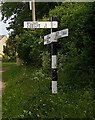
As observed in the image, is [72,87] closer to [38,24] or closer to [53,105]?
[53,105]

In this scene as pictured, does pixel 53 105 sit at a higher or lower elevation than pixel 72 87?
lower

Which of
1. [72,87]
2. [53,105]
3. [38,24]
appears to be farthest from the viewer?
[72,87]

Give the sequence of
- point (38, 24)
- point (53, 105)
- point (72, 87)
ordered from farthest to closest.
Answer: point (72, 87)
point (38, 24)
point (53, 105)

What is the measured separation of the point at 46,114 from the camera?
765cm

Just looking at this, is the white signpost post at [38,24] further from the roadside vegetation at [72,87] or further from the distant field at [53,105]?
the distant field at [53,105]

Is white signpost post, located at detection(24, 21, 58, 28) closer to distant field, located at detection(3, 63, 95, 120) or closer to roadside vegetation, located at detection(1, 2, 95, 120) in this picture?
roadside vegetation, located at detection(1, 2, 95, 120)

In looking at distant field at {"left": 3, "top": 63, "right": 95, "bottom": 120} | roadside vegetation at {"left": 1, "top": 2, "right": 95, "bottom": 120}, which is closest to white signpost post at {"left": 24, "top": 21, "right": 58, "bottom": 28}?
roadside vegetation at {"left": 1, "top": 2, "right": 95, "bottom": 120}

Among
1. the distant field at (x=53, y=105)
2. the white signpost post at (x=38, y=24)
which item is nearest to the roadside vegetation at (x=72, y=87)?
the distant field at (x=53, y=105)

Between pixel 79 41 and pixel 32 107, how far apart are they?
8.70ft

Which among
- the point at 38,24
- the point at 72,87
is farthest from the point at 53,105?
the point at 38,24

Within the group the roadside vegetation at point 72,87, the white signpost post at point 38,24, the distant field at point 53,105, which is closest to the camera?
the distant field at point 53,105

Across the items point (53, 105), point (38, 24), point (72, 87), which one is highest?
point (38, 24)

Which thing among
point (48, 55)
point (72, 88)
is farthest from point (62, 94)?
point (48, 55)

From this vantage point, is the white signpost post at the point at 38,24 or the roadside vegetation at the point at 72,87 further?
the white signpost post at the point at 38,24
